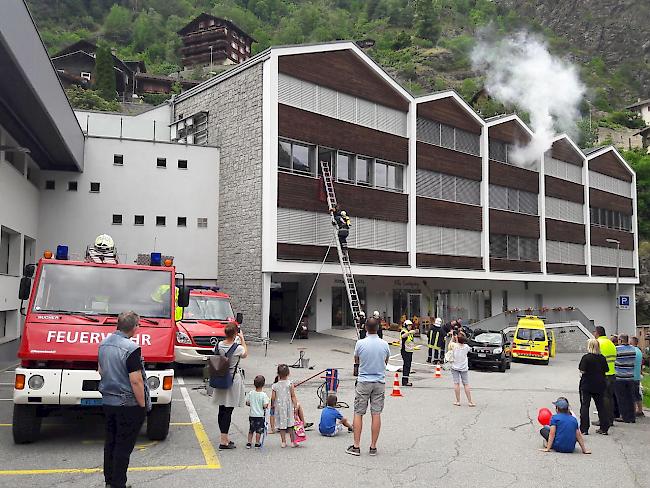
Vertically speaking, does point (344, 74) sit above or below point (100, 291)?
above

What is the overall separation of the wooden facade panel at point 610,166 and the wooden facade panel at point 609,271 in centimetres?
751

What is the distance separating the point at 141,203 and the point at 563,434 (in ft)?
75.4

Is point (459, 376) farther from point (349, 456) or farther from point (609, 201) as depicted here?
point (609, 201)

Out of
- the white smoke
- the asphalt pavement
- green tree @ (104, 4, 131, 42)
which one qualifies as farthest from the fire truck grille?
green tree @ (104, 4, 131, 42)

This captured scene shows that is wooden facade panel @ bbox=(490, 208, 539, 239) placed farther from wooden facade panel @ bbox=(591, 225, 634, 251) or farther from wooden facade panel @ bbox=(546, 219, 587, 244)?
wooden facade panel @ bbox=(591, 225, 634, 251)

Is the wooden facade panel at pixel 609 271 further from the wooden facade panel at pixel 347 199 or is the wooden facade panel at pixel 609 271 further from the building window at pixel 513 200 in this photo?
the wooden facade panel at pixel 347 199

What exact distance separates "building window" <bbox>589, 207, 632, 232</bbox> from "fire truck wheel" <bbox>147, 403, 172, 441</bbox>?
45743 mm

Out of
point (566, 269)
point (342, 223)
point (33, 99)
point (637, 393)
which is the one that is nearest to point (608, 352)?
point (637, 393)

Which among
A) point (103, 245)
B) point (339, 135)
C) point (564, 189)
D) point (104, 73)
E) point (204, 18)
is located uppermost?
point (204, 18)

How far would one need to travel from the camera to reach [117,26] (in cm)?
13125

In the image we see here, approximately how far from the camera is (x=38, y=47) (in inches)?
666

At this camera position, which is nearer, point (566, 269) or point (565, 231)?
point (566, 269)

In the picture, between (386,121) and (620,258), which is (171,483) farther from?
(620,258)

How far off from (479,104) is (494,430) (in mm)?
96374
